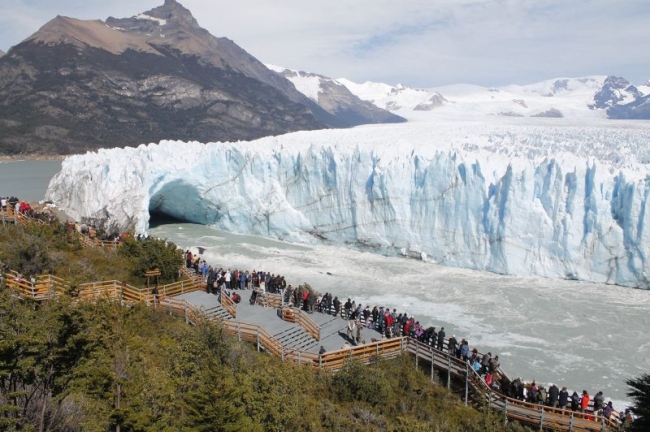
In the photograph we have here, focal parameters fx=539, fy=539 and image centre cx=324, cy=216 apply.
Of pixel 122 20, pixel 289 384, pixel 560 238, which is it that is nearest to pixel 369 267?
pixel 560 238

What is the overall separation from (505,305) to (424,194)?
6.63 metres

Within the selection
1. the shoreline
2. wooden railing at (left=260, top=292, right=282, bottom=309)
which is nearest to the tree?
wooden railing at (left=260, top=292, right=282, bottom=309)

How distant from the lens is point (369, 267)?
66.0 ft

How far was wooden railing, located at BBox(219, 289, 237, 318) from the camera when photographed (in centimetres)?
1220

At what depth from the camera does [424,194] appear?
850 inches

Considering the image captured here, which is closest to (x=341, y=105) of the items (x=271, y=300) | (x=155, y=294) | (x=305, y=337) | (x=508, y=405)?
(x=271, y=300)

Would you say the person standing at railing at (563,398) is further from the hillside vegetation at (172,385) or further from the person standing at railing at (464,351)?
the person standing at railing at (464,351)

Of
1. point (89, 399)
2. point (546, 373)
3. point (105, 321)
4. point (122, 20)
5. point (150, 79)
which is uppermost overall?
point (122, 20)

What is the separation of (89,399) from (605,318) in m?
14.0

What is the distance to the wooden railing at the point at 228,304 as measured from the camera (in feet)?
40.0

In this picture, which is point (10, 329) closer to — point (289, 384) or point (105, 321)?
point (105, 321)

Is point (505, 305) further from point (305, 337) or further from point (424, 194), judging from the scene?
point (305, 337)

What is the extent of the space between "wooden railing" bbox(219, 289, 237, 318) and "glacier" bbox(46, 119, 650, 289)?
33.4 feet

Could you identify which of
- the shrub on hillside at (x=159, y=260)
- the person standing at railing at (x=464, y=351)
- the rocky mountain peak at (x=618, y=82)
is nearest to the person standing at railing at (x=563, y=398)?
the person standing at railing at (x=464, y=351)
